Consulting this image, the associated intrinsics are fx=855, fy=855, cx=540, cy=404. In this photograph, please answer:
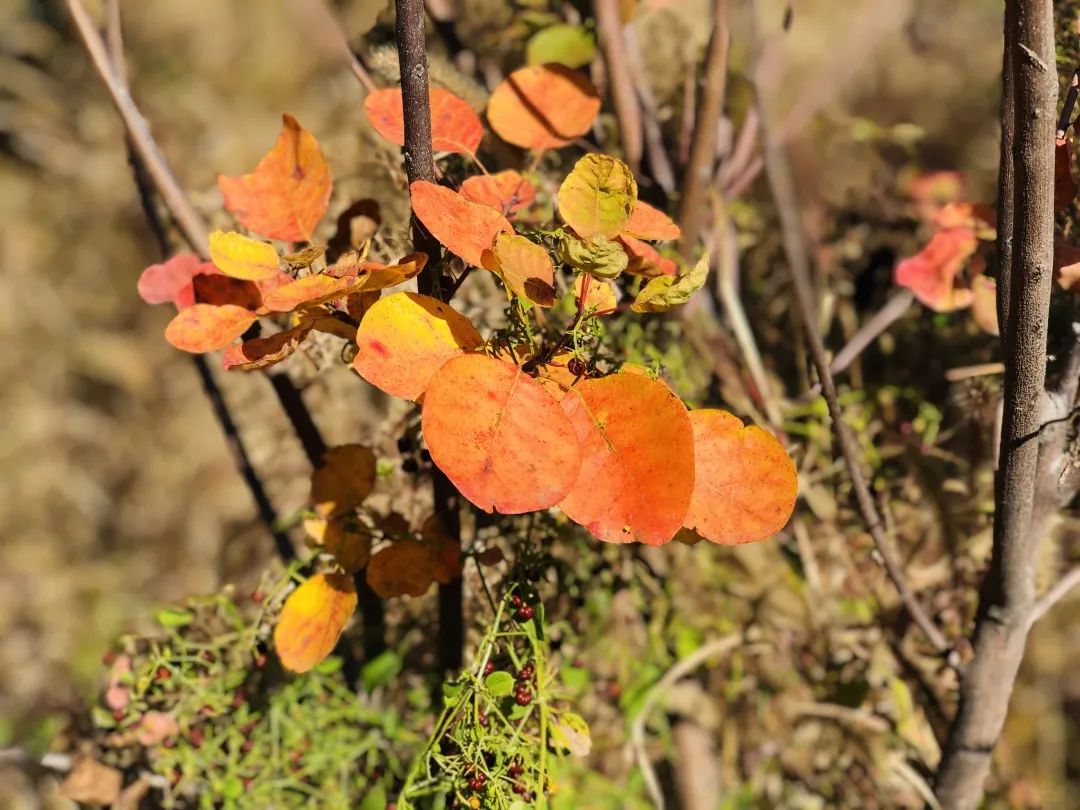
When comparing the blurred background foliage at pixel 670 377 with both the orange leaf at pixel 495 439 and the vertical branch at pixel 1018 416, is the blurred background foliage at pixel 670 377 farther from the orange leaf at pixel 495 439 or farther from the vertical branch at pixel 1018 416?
the orange leaf at pixel 495 439

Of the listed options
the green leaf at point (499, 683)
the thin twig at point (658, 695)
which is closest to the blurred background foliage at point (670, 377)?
the thin twig at point (658, 695)

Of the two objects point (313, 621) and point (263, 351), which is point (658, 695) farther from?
point (263, 351)


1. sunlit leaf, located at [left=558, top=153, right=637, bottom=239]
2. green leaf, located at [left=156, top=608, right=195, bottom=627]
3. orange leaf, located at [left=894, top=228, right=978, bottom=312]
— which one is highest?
sunlit leaf, located at [left=558, top=153, right=637, bottom=239]

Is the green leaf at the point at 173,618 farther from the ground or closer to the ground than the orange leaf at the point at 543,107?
closer to the ground

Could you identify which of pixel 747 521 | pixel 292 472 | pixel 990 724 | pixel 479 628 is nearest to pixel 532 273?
pixel 747 521

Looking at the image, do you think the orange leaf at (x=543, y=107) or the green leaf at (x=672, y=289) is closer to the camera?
the green leaf at (x=672, y=289)

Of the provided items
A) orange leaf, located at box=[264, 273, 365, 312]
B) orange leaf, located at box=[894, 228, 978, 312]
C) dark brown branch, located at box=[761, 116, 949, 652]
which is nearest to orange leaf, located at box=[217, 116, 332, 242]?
orange leaf, located at box=[264, 273, 365, 312]

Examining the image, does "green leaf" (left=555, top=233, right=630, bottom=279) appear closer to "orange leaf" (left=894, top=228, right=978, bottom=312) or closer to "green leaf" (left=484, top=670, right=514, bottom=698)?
"green leaf" (left=484, top=670, right=514, bottom=698)
